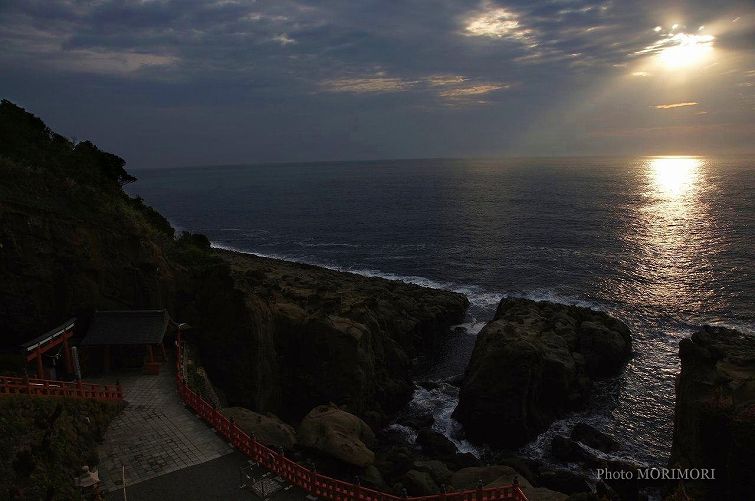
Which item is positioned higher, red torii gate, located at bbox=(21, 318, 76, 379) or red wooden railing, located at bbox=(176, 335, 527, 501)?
red torii gate, located at bbox=(21, 318, 76, 379)

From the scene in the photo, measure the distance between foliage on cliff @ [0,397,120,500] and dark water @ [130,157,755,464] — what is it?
88.0 feet

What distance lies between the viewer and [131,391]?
84.9ft

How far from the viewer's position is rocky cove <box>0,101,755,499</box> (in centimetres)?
2430

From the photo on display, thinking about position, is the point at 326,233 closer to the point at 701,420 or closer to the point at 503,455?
the point at 503,455

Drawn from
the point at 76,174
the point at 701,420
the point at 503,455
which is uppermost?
the point at 76,174

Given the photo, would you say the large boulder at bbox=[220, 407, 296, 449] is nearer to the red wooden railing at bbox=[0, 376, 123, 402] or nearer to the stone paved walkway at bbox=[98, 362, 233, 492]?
the stone paved walkway at bbox=[98, 362, 233, 492]

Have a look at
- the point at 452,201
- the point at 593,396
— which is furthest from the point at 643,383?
the point at 452,201

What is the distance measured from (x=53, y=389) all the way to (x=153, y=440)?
5.74m

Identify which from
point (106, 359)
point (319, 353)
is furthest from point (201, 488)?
point (319, 353)

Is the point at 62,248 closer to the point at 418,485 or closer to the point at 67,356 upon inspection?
the point at 67,356

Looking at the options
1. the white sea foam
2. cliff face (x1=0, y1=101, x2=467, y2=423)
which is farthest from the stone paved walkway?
the white sea foam

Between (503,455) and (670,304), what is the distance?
4046cm

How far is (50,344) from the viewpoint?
25.6m

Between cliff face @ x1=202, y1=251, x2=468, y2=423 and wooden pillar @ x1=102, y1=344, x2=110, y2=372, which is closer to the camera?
wooden pillar @ x1=102, y1=344, x2=110, y2=372
